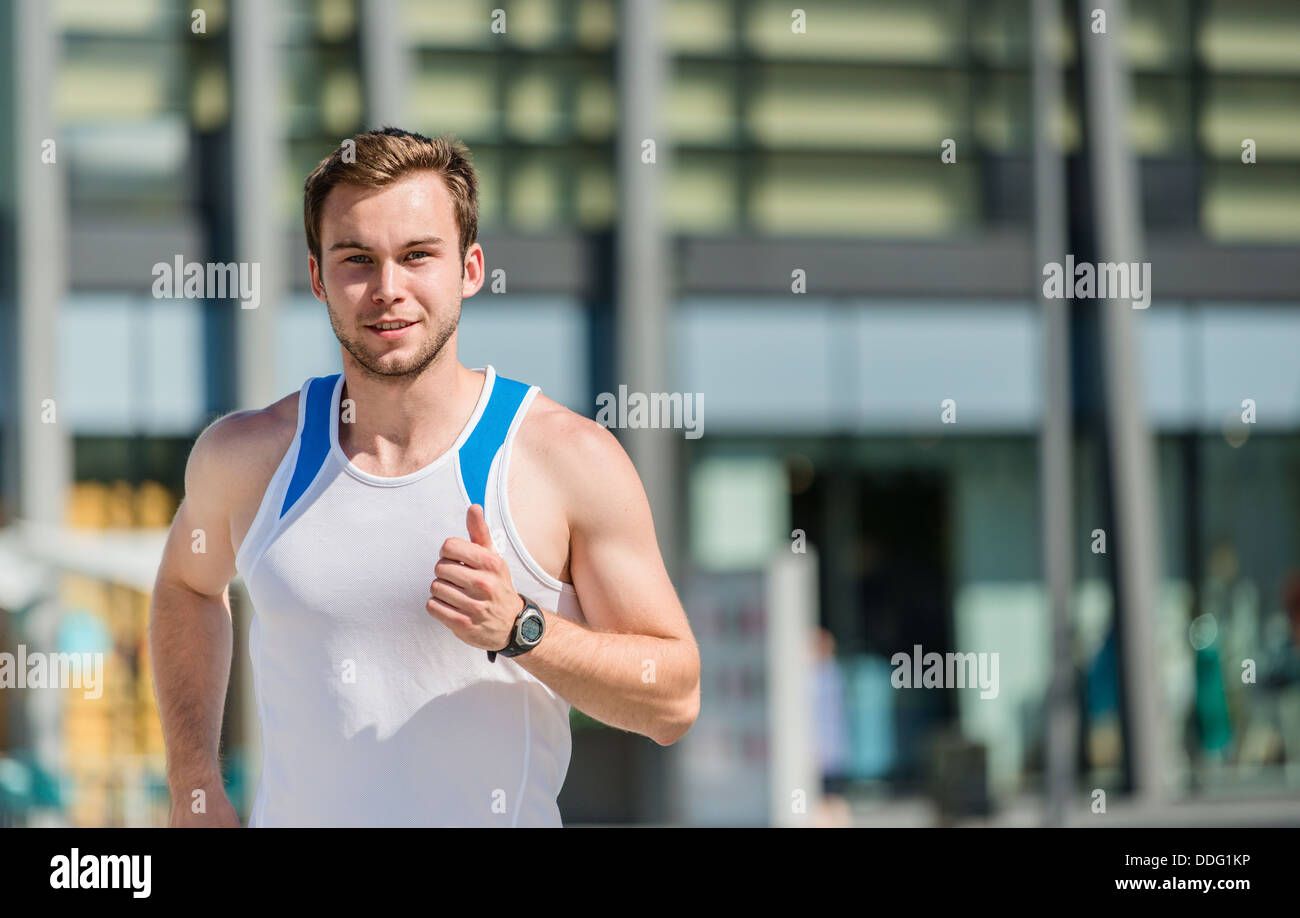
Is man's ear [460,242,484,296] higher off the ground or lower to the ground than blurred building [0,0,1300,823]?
lower

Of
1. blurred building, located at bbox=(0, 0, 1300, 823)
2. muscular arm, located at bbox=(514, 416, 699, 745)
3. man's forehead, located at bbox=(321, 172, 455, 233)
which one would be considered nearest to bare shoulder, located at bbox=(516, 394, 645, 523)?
muscular arm, located at bbox=(514, 416, 699, 745)

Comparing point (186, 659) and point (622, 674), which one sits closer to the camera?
point (622, 674)

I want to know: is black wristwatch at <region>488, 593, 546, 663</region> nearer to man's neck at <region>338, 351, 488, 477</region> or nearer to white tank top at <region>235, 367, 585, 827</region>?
white tank top at <region>235, 367, 585, 827</region>

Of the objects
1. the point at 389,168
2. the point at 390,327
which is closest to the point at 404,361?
the point at 390,327

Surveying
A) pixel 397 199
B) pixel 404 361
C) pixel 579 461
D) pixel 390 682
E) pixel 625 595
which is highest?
pixel 397 199

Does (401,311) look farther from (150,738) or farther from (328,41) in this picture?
(328,41)

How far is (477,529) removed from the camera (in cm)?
212

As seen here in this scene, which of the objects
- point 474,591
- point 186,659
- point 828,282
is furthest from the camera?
point 828,282

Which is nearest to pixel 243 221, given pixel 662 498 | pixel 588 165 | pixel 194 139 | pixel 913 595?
pixel 194 139

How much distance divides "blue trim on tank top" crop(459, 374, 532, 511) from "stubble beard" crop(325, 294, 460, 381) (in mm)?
124

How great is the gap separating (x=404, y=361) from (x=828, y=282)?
843cm

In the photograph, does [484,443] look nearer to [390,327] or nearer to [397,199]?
[390,327]

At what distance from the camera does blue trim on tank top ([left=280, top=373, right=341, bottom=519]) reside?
2381 millimetres

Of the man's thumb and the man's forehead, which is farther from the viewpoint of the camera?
the man's forehead
